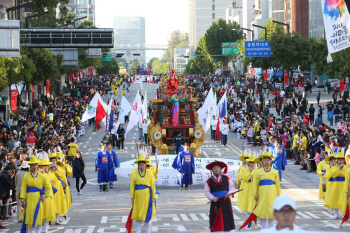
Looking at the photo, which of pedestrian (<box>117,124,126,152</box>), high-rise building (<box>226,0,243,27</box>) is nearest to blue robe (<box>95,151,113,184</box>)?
pedestrian (<box>117,124,126,152</box>)

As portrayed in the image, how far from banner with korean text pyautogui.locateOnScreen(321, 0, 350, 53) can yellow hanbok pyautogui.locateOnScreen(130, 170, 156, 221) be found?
5412mm

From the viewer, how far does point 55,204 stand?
1532cm

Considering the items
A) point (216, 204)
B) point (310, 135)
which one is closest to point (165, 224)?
point (216, 204)

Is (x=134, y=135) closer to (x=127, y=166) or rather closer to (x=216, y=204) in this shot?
(x=127, y=166)

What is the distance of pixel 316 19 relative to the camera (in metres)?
84.3

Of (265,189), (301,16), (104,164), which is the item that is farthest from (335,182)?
(301,16)

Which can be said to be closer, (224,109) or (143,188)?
(143,188)

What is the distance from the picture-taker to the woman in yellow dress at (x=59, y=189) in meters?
15.5

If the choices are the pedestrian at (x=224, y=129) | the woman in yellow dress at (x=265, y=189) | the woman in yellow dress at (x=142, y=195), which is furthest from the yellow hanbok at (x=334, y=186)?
the pedestrian at (x=224, y=129)

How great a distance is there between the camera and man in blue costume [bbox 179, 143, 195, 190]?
A: 68.0 ft

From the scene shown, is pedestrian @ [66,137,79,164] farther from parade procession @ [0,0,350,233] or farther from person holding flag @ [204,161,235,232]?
person holding flag @ [204,161,235,232]

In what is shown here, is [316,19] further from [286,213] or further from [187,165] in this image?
[286,213]

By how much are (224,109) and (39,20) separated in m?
29.7

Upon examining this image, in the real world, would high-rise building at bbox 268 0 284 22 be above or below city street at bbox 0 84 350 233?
above
